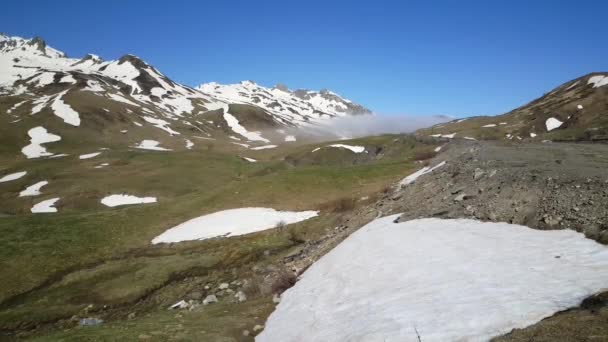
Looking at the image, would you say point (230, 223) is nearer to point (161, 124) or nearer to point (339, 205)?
point (339, 205)

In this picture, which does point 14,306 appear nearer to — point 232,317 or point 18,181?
point 232,317

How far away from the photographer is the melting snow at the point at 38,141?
118 m

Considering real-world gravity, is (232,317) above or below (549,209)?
below

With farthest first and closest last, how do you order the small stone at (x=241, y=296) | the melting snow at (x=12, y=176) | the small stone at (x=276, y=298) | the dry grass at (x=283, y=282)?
1. the melting snow at (x=12, y=176)
2. the small stone at (x=241, y=296)
3. the dry grass at (x=283, y=282)
4. the small stone at (x=276, y=298)

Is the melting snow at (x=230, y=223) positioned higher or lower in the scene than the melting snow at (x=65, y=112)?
lower

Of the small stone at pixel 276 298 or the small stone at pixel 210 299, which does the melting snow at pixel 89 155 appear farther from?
the small stone at pixel 276 298

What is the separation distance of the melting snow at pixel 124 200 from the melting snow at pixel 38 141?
221 ft

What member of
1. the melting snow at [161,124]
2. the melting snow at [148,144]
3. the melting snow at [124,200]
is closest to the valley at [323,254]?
the melting snow at [124,200]

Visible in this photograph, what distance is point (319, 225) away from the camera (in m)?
37.0

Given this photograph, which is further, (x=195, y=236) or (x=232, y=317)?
(x=195, y=236)

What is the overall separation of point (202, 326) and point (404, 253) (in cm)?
1033

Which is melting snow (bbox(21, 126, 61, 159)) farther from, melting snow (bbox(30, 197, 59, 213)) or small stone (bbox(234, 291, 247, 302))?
small stone (bbox(234, 291, 247, 302))

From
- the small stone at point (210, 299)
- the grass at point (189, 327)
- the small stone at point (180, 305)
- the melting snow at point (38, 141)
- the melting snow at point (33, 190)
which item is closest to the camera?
the grass at point (189, 327)

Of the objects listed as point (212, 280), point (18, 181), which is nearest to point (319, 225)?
point (212, 280)
